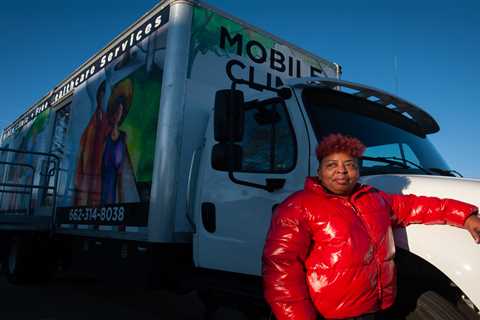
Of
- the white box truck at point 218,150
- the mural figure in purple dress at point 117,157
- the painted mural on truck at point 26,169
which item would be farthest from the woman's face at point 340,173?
the painted mural on truck at point 26,169

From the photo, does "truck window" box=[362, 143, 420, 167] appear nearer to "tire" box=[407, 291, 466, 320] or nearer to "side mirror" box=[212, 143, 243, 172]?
"side mirror" box=[212, 143, 243, 172]

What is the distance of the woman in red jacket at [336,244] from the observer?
1.72 meters

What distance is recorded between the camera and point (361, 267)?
1.73 meters

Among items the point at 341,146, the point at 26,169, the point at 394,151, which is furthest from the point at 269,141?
the point at 26,169

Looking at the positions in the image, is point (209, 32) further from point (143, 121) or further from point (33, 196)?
point (33, 196)

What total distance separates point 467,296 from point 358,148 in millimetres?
830

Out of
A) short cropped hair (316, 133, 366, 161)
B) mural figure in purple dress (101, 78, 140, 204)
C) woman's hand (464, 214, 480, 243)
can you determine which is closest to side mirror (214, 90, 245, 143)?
short cropped hair (316, 133, 366, 161)

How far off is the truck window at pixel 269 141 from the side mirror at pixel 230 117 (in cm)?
32

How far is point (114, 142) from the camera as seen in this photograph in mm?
4523

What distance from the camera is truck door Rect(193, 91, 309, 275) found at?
2.83 meters

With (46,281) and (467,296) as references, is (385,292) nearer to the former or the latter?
(467,296)

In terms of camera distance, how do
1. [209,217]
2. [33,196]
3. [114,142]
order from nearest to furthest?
[209,217] → [114,142] → [33,196]

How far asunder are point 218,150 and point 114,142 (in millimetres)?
2194

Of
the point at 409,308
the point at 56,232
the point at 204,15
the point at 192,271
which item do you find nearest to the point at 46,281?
the point at 56,232
